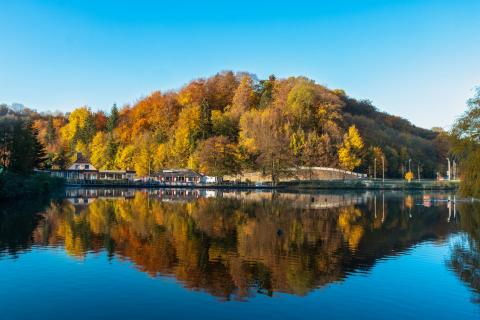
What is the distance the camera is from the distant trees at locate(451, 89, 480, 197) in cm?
2644

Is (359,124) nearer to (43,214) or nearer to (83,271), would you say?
Result: (43,214)

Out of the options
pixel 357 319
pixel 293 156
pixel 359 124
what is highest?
pixel 359 124

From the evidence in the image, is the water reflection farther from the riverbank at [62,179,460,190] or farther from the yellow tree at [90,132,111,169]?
the yellow tree at [90,132,111,169]

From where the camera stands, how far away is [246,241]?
72.2 feet

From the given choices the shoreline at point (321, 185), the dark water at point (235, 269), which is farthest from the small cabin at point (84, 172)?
the dark water at point (235, 269)

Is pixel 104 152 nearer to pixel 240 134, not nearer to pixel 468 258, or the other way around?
pixel 240 134

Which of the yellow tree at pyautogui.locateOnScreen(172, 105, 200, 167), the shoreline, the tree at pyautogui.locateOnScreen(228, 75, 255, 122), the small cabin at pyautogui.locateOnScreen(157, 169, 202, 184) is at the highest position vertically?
the tree at pyautogui.locateOnScreen(228, 75, 255, 122)

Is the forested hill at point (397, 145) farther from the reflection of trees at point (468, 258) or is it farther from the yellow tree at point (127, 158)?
the reflection of trees at point (468, 258)

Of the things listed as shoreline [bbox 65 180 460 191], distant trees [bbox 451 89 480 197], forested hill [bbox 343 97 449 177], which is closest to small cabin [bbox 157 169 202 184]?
shoreline [bbox 65 180 460 191]

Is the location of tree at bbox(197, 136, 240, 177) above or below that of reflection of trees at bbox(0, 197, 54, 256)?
above

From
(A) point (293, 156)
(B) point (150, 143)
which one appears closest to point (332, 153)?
(A) point (293, 156)

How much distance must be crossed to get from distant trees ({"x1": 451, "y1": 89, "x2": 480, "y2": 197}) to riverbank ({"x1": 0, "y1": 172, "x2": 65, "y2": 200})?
36.9 metres

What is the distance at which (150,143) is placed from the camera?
101125mm

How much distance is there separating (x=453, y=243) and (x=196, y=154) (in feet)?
235
